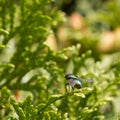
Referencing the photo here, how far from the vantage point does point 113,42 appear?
3.77m

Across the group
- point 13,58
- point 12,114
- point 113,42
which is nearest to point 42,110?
point 12,114

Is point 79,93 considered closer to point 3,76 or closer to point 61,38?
point 3,76

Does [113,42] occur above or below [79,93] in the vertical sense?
above

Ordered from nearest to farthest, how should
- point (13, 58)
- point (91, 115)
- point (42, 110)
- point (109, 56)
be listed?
point (42, 110) < point (91, 115) < point (13, 58) < point (109, 56)

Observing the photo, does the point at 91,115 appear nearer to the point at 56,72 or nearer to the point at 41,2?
the point at 56,72

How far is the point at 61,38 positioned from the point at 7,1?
6.58ft

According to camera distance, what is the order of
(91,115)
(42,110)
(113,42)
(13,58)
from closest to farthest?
(42,110) < (91,115) < (13,58) < (113,42)

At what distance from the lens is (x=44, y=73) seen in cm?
189

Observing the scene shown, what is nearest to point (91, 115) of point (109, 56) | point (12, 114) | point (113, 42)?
point (12, 114)

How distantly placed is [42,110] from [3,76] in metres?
0.35

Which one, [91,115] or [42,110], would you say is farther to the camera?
[91,115]

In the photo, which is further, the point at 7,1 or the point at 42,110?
the point at 7,1

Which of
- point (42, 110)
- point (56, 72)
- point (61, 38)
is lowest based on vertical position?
point (42, 110)

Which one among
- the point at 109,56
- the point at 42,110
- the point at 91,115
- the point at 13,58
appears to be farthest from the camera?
the point at 109,56
